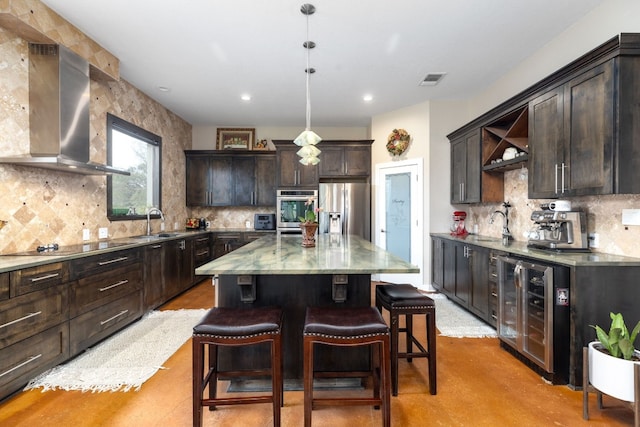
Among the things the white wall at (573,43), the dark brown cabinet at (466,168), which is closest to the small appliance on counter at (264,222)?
the dark brown cabinet at (466,168)

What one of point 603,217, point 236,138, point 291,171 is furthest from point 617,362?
point 236,138

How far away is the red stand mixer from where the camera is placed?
4.33 meters

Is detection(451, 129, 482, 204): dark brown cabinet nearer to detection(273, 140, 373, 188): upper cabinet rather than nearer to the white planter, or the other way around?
detection(273, 140, 373, 188): upper cabinet

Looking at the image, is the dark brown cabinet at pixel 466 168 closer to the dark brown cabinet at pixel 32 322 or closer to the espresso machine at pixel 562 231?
the espresso machine at pixel 562 231

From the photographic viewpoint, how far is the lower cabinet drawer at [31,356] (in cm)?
188

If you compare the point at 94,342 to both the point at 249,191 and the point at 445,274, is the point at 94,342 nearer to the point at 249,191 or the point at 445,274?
the point at 249,191

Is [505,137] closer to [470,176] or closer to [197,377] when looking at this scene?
[470,176]

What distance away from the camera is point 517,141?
3.29m

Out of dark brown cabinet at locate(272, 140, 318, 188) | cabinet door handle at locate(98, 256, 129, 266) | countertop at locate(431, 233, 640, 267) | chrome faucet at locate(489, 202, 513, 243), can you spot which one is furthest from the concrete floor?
dark brown cabinet at locate(272, 140, 318, 188)

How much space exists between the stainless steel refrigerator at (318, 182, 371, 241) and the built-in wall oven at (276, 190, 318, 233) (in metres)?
0.37

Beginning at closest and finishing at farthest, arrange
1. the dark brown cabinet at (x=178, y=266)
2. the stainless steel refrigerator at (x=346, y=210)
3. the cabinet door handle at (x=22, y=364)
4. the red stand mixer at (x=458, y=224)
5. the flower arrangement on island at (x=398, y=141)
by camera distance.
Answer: the cabinet door handle at (x=22, y=364) < the dark brown cabinet at (x=178, y=266) < the red stand mixer at (x=458, y=224) < the flower arrangement on island at (x=398, y=141) < the stainless steel refrigerator at (x=346, y=210)

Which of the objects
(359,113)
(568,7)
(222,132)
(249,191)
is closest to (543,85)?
(568,7)

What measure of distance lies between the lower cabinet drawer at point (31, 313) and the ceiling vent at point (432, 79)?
4414 mm

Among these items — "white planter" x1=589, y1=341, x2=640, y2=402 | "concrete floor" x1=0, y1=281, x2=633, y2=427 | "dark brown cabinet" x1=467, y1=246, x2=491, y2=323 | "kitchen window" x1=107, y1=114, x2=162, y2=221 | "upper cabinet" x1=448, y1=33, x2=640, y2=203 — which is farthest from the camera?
"kitchen window" x1=107, y1=114, x2=162, y2=221
